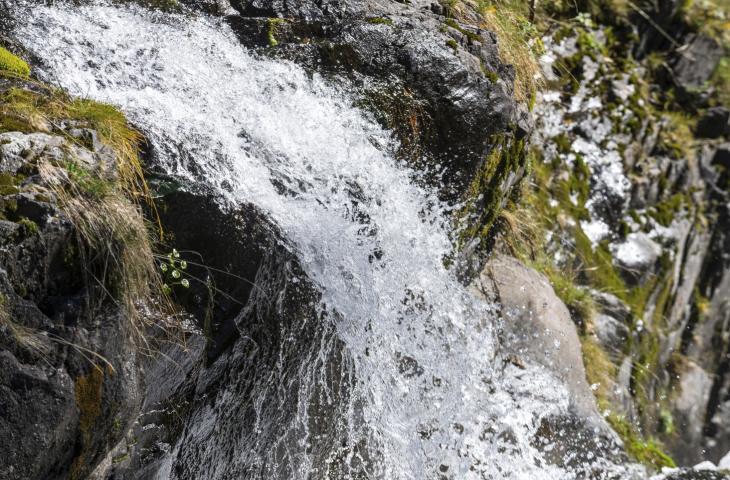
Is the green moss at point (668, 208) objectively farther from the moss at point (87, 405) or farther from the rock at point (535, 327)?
the moss at point (87, 405)

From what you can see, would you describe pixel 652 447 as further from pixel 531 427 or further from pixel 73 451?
pixel 73 451

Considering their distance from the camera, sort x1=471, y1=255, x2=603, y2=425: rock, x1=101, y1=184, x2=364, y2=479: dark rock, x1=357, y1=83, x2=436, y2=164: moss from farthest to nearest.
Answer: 1. x1=471, y1=255, x2=603, y2=425: rock
2. x1=357, y1=83, x2=436, y2=164: moss
3. x1=101, y1=184, x2=364, y2=479: dark rock

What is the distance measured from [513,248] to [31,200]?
408 centimetres

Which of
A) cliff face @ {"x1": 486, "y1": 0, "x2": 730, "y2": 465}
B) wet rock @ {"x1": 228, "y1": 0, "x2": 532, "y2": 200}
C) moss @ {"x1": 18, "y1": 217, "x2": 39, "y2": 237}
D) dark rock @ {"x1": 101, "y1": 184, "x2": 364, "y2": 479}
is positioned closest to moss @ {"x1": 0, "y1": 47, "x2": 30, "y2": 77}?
dark rock @ {"x1": 101, "y1": 184, "x2": 364, "y2": 479}

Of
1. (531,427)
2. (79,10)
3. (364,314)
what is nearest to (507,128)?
(364,314)

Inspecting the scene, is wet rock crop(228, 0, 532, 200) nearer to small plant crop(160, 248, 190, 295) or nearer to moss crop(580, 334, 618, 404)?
small plant crop(160, 248, 190, 295)

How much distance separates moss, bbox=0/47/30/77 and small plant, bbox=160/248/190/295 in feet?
3.56

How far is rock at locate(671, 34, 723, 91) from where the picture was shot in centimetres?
851

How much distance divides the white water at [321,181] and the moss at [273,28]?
0.45 feet

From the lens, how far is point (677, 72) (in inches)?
335

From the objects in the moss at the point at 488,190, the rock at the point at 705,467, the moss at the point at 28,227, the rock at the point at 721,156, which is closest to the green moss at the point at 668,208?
the rock at the point at 721,156

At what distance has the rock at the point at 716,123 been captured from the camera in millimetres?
8398

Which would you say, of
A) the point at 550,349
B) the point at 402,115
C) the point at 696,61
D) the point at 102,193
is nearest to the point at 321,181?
the point at 402,115

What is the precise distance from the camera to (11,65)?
3373 millimetres
